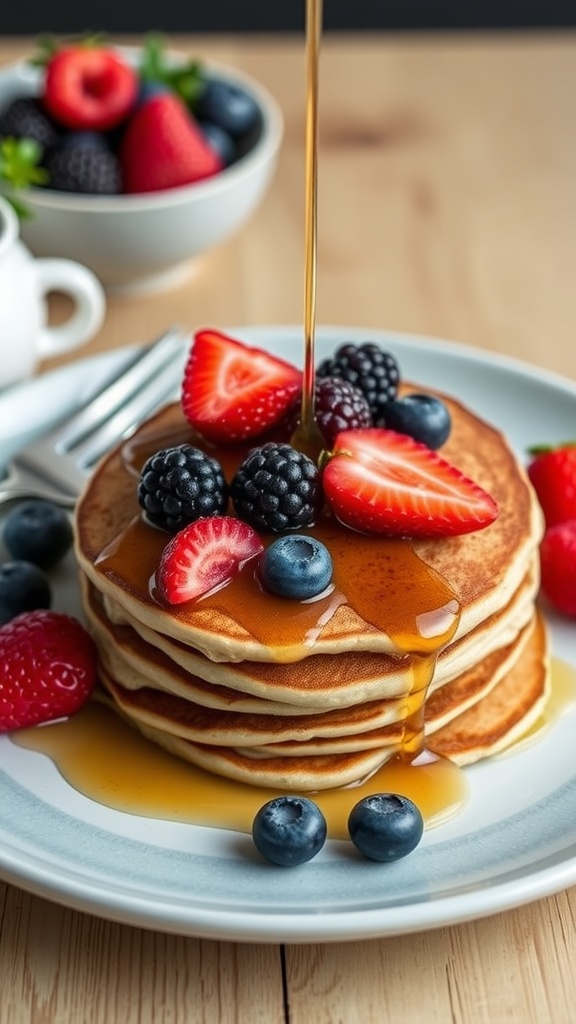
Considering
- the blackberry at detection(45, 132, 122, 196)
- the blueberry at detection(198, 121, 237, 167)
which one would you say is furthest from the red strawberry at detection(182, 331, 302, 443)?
the blueberry at detection(198, 121, 237, 167)

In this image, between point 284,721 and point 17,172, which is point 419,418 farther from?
point 17,172

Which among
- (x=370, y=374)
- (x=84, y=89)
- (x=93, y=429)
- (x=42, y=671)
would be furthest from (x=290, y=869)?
(x=84, y=89)

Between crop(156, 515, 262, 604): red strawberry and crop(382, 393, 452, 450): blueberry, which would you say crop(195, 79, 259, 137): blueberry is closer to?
crop(382, 393, 452, 450): blueberry

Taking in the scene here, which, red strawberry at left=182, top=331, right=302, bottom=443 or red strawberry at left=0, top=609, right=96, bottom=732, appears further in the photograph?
red strawberry at left=182, top=331, right=302, bottom=443

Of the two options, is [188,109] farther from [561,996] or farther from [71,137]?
[561,996]

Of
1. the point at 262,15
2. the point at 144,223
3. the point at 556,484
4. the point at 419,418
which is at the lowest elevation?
the point at 556,484

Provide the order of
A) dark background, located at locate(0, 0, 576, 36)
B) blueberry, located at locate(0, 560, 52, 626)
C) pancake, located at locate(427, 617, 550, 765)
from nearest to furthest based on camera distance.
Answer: pancake, located at locate(427, 617, 550, 765)
blueberry, located at locate(0, 560, 52, 626)
dark background, located at locate(0, 0, 576, 36)
